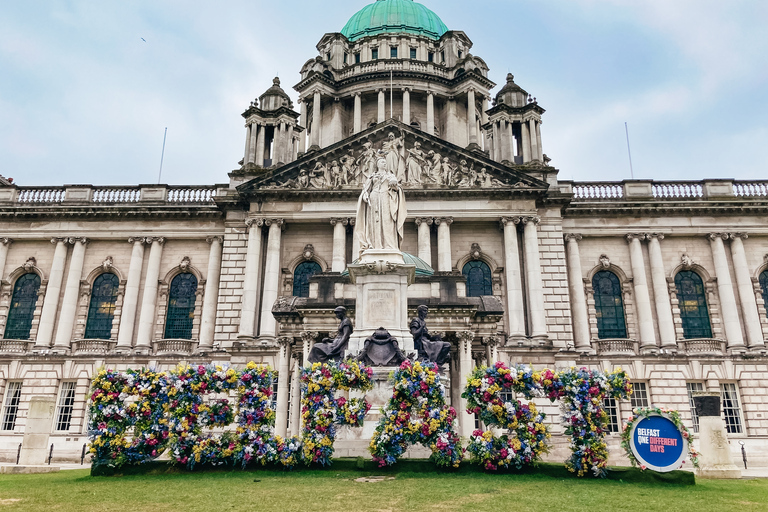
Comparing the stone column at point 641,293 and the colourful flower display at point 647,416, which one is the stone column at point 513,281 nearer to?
the stone column at point 641,293

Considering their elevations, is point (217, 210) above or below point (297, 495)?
above

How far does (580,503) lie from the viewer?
8.73 meters

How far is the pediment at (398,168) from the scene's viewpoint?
35.3m

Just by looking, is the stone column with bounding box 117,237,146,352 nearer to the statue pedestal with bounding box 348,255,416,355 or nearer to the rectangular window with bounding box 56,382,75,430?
the rectangular window with bounding box 56,382,75,430

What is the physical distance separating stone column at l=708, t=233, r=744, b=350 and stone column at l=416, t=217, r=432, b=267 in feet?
58.8

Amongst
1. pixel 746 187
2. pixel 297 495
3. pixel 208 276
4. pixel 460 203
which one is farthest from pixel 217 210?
pixel 746 187

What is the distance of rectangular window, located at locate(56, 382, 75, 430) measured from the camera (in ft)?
113

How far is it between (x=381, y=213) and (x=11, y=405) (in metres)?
31.7

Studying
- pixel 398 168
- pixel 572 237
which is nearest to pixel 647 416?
pixel 398 168

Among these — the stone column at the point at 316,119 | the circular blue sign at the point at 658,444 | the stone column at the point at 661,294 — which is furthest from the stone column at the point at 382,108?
the circular blue sign at the point at 658,444

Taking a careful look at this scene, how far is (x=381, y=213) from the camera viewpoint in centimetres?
1480

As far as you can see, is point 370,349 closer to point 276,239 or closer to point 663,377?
point 276,239

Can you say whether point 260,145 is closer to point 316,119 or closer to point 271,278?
point 316,119

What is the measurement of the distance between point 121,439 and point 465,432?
1132cm
